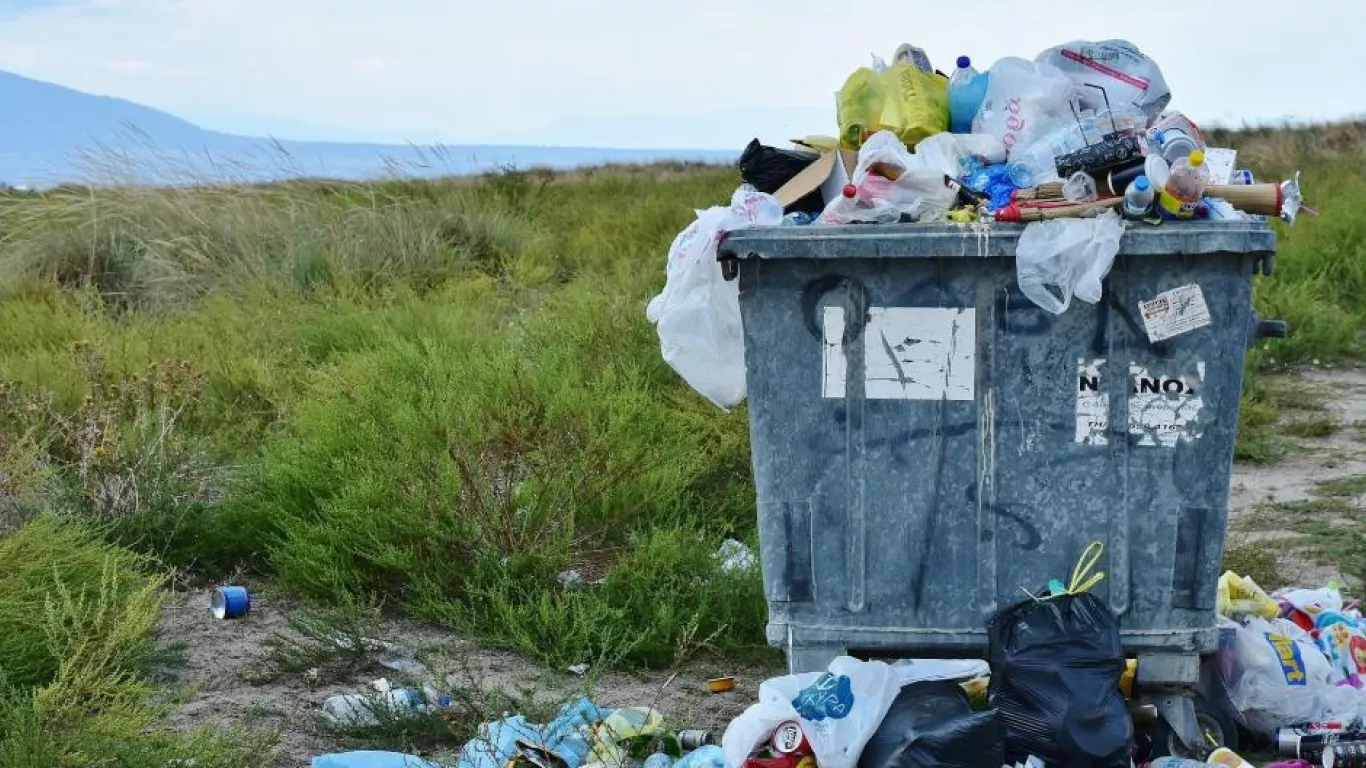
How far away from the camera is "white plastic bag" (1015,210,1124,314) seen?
3027mm

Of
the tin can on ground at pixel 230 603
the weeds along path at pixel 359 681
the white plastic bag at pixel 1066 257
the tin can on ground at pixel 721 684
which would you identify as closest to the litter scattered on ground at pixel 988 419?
the white plastic bag at pixel 1066 257

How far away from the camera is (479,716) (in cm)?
354

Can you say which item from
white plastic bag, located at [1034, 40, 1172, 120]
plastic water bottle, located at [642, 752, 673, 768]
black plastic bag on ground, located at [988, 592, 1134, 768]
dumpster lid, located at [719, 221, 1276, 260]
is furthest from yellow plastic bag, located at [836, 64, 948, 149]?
plastic water bottle, located at [642, 752, 673, 768]

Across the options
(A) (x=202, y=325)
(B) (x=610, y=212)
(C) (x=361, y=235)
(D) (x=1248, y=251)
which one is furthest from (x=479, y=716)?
(B) (x=610, y=212)

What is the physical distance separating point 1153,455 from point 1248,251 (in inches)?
18.4

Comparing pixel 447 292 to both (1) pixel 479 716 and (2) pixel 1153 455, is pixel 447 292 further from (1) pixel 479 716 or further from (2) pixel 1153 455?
(2) pixel 1153 455

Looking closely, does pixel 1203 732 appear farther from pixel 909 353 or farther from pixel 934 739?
pixel 909 353

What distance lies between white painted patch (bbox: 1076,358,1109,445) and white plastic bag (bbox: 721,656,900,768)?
685mm

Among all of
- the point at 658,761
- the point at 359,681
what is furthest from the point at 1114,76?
the point at 359,681

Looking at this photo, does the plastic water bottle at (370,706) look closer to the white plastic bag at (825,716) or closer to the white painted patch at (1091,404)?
the white plastic bag at (825,716)

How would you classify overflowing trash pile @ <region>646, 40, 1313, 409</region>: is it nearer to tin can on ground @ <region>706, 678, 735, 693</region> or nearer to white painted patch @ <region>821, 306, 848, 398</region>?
white painted patch @ <region>821, 306, 848, 398</region>

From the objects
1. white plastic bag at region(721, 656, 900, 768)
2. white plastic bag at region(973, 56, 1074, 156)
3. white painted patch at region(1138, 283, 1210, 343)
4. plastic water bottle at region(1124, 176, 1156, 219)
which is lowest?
white plastic bag at region(721, 656, 900, 768)

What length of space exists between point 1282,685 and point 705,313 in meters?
1.59

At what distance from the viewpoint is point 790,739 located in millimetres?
3012
